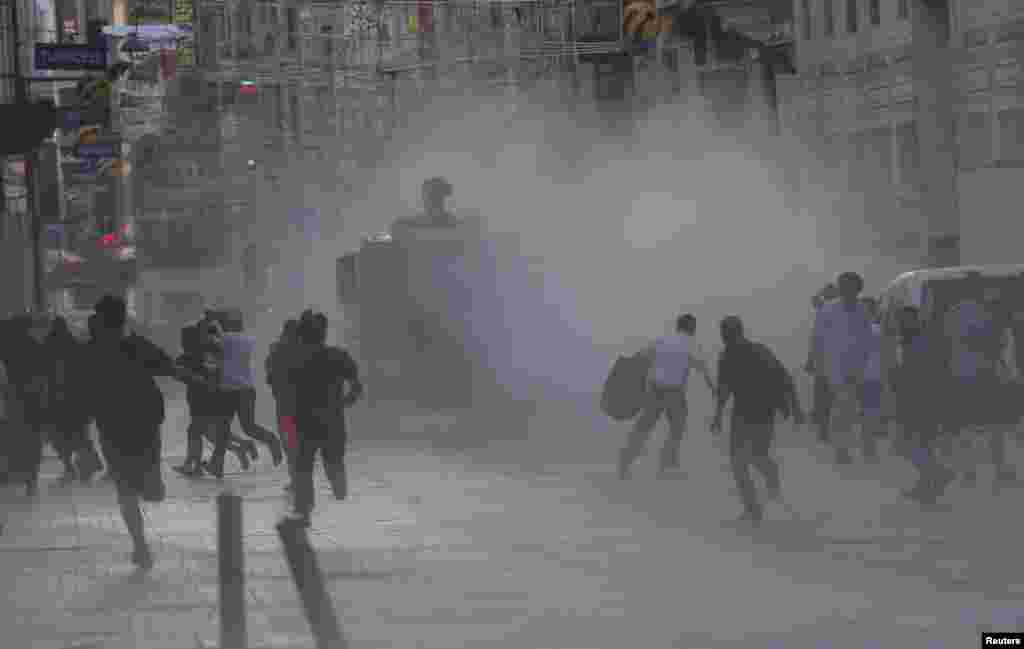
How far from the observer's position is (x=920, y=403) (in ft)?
55.2

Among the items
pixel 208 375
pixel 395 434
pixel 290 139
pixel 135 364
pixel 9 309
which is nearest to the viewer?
pixel 135 364

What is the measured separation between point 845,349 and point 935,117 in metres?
25.2

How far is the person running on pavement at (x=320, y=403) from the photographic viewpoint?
16438 mm

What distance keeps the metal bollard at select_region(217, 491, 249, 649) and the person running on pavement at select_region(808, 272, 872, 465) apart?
11.9m

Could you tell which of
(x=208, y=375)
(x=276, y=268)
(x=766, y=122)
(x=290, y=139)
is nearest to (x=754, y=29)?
(x=766, y=122)

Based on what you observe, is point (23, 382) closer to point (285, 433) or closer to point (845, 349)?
point (285, 433)

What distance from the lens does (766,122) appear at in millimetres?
56531

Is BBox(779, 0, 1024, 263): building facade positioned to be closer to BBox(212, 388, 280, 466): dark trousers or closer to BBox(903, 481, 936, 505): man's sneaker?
BBox(212, 388, 280, 466): dark trousers

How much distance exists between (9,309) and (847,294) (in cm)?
1579

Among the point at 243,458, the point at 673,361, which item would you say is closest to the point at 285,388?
the point at 673,361

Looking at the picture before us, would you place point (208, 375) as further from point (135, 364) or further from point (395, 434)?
point (135, 364)

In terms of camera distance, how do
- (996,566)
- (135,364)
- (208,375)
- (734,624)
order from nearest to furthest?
1. (734,624)
2. (996,566)
3. (135,364)
4. (208,375)

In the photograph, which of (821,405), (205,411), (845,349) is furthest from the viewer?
(821,405)

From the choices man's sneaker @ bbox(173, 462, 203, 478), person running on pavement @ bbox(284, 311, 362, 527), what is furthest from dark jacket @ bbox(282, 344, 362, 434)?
man's sneaker @ bbox(173, 462, 203, 478)
